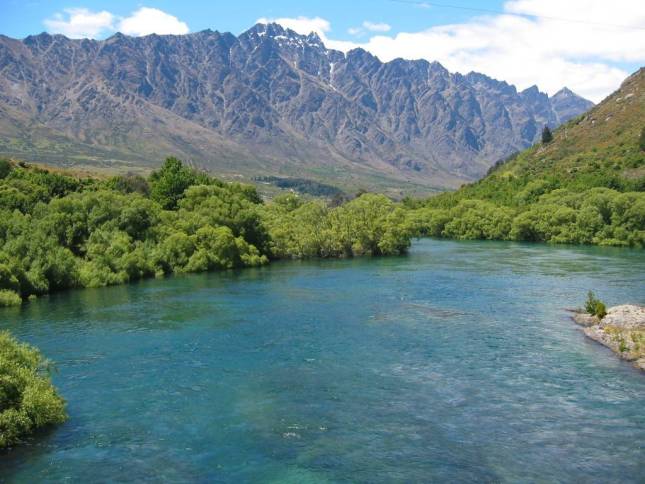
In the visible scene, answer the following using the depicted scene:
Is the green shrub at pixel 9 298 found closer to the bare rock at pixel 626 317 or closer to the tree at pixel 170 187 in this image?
the tree at pixel 170 187

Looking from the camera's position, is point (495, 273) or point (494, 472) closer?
point (494, 472)

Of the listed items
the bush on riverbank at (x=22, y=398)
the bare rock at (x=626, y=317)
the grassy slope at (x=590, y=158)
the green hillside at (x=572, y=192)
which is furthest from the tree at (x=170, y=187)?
the grassy slope at (x=590, y=158)

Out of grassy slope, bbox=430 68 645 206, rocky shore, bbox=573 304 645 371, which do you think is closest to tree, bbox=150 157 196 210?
rocky shore, bbox=573 304 645 371

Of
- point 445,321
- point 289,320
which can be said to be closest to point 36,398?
point 289,320

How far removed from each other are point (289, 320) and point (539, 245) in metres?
81.5

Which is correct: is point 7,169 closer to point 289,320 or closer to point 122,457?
point 289,320

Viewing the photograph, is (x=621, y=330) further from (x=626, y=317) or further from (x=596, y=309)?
(x=596, y=309)

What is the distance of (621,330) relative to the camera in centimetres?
4200

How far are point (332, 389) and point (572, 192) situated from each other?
118571 mm

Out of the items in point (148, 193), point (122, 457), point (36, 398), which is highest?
point (148, 193)

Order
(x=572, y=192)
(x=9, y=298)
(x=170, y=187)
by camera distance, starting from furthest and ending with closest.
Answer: (x=572, y=192) → (x=170, y=187) → (x=9, y=298)

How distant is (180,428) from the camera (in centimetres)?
2747

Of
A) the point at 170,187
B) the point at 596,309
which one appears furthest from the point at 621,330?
the point at 170,187

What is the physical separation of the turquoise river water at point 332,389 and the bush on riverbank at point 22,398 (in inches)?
29.9
